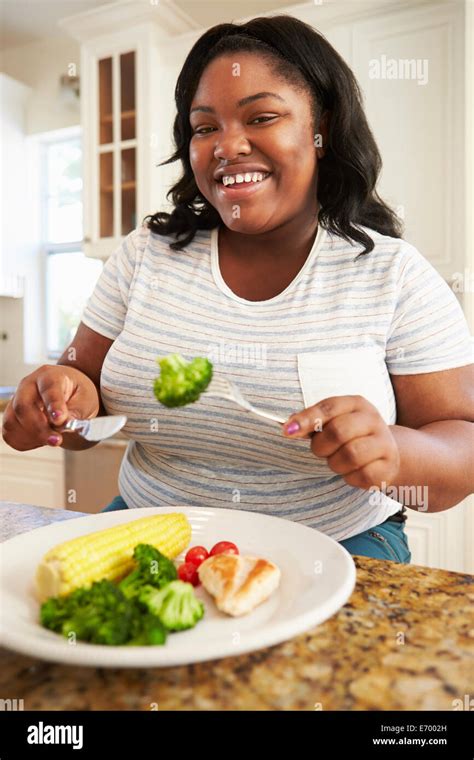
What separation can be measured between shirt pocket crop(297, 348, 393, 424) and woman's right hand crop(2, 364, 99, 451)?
0.42 meters

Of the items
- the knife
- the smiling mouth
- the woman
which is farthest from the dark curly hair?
the knife

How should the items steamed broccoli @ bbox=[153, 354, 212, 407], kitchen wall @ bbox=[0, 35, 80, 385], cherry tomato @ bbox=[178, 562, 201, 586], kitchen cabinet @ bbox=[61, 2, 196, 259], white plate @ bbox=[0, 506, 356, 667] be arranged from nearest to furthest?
1. white plate @ bbox=[0, 506, 356, 667]
2. cherry tomato @ bbox=[178, 562, 201, 586]
3. steamed broccoli @ bbox=[153, 354, 212, 407]
4. kitchen cabinet @ bbox=[61, 2, 196, 259]
5. kitchen wall @ bbox=[0, 35, 80, 385]

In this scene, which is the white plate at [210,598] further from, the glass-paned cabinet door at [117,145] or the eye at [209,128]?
the glass-paned cabinet door at [117,145]

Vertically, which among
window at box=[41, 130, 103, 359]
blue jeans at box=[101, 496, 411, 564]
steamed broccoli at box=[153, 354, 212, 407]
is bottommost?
blue jeans at box=[101, 496, 411, 564]

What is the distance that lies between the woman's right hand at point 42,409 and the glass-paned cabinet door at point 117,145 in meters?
2.17

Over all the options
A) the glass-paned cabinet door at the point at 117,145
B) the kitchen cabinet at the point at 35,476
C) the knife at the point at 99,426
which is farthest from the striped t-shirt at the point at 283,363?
the glass-paned cabinet door at the point at 117,145

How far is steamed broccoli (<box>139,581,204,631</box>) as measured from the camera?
1.96ft

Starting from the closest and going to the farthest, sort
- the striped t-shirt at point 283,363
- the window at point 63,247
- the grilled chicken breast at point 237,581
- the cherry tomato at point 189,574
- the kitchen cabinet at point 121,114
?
the grilled chicken breast at point 237,581
the cherry tomato at point 189,574
the striped t-shirt at point 283,363
the kitchen cabinet at point 121,114
the window at point 63,247

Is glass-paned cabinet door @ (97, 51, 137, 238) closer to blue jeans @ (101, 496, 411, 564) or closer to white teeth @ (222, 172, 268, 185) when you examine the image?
white teeth @ (222, 172, 268, 185)

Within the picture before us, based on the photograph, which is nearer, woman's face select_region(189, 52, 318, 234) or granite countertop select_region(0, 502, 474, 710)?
granite countertop select_region(0, 502, 474, 710)

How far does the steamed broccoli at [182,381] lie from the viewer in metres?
0.91

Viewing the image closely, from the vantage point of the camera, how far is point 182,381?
92 cm
